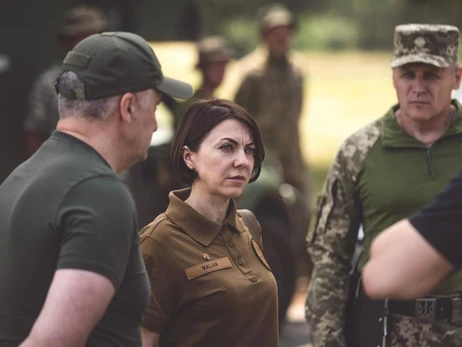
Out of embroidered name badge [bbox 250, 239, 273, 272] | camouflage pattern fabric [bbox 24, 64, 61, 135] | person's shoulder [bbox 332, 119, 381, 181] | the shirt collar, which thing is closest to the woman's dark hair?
the shirt collar

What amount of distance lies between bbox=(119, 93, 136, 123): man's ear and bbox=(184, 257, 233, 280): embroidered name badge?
77 cm

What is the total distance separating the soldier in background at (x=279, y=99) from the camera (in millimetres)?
10727

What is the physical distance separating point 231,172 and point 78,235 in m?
1.23

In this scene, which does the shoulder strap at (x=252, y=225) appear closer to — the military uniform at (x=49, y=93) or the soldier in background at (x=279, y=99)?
the military uniform at (x=49, y=93)

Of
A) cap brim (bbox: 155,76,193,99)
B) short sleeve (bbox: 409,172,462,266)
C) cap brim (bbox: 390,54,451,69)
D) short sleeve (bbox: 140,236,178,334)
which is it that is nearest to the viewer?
short sleeve (bbox: 409,172,462,266)

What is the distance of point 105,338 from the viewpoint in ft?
10.4

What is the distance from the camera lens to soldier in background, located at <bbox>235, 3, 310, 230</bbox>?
35.2 feet

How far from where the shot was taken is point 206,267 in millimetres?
3893

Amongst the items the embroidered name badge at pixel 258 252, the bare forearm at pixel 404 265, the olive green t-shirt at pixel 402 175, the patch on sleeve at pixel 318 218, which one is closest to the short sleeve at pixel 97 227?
the bare forearm at pixel 404 265

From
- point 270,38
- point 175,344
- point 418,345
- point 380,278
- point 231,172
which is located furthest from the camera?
point 270,38

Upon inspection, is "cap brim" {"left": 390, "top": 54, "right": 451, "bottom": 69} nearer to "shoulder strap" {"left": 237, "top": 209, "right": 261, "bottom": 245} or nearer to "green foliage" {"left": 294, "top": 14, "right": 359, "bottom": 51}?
"shoulder strap" {"left": 237, "top": 209, "right": 261, "bottom": 245}

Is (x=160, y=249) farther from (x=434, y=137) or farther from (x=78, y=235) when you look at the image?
(x=434, y=137)

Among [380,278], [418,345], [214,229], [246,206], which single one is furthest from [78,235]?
[246,206]

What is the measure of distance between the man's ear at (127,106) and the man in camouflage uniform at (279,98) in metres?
7.35
